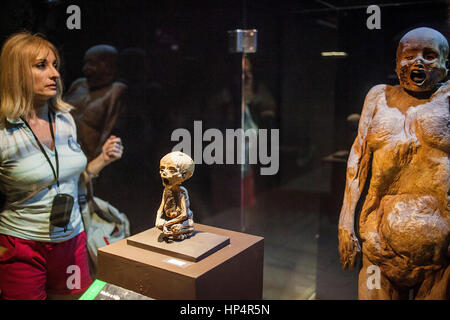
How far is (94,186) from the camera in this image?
331 cm

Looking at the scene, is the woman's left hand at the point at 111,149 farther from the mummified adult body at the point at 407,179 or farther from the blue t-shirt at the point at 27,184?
the mummified adult body at the point at 407,179

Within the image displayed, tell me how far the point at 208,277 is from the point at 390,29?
176 centimetres

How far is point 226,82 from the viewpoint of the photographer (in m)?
3.77

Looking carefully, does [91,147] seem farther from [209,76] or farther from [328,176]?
[328,176]

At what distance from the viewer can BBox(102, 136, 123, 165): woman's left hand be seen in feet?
10.9

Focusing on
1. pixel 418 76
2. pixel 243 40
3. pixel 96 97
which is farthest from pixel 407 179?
pixel 96 97

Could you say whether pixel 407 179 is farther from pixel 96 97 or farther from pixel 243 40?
pixel 96 97

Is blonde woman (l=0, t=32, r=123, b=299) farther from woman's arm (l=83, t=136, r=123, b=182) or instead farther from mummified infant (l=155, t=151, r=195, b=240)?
mummified infant (l=155, t=151, r=195, b=240)

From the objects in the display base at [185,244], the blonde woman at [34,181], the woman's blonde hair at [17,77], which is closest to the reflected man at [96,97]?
the blonde woman at [34,181]

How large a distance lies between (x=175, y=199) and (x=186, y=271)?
449 mm

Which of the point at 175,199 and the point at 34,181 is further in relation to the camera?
the point at 34,181

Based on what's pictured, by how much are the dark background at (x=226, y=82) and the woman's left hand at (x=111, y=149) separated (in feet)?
0.21
